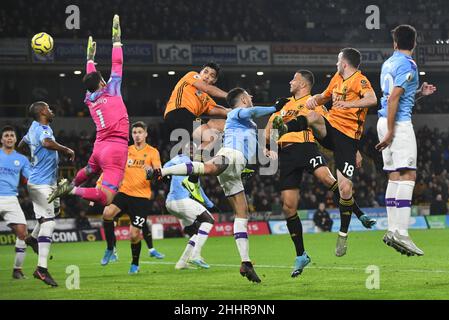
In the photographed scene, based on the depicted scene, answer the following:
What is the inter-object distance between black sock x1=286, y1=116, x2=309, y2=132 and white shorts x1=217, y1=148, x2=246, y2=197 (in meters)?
0.84

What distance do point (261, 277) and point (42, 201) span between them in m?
3.70

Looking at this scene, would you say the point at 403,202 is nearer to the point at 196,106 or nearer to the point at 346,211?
the point at 346,211

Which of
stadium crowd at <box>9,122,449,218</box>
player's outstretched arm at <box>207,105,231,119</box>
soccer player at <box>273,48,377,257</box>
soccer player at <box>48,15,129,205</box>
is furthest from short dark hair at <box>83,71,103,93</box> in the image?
stadium crowd at <box>9,122,449,218</box>

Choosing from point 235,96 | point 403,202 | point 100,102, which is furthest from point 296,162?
point 100,102

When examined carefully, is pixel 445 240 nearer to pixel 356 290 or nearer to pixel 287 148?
pixel 287 148

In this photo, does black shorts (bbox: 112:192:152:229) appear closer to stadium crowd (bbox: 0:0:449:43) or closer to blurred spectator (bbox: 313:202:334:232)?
blurred spectator (bbox: 313:202:334:232)

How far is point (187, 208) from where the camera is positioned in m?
15.2

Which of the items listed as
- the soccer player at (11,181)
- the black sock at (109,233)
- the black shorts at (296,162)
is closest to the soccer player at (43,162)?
the soccer player at (11,181)

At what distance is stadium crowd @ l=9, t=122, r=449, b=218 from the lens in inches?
1288

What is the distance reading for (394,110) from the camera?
9820 millimetres

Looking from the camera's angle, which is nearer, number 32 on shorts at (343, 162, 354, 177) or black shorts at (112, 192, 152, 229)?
number 32 on shorts at (343, 162, 354, 177)

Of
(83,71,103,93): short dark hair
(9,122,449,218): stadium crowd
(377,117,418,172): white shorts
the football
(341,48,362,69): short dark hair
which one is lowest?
(9,122,449,218): stadium crowd

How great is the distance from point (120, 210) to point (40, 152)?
3.64 meters

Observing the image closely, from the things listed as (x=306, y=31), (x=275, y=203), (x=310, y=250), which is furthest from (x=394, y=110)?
(x=306, y=31)
